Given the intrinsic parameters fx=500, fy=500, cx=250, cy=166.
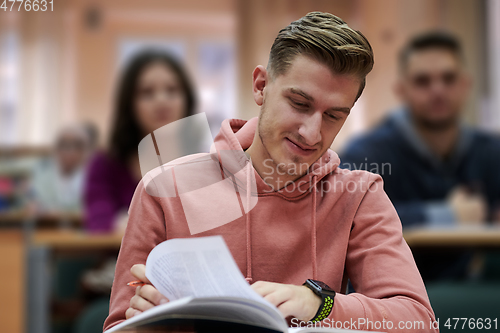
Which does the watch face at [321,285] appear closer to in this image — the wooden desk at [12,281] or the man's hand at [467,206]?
the man's hand at [467,206]

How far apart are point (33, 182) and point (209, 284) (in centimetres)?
327

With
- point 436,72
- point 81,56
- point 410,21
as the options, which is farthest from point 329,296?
point 81,56

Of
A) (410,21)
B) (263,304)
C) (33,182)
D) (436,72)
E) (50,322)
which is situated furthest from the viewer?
(33,182)

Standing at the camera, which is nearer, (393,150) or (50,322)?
(393,150)

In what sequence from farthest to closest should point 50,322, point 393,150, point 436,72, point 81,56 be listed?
point 81,56 → point 50,322 → point 436,72 → point 393,150

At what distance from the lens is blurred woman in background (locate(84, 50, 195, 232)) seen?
2.43ft

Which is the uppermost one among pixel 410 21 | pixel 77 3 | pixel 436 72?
pixel 77 3

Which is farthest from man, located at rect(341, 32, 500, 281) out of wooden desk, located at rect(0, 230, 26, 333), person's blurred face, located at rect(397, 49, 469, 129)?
wooden desk, located at rect(0, 230, 26, 333)

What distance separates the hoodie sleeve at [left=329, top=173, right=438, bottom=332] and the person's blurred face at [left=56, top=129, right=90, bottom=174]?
107 inches

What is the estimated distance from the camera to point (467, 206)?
1878 mm

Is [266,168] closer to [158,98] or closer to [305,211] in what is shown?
[305,211]

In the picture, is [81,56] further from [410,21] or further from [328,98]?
[328,98]

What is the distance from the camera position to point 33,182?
3395 millimetres

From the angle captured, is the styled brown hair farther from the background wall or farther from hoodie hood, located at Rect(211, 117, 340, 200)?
the background wall
